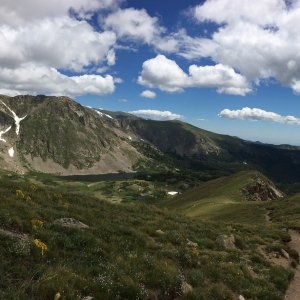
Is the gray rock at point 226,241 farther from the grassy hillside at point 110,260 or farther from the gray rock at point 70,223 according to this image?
the gray rock at point 70,223

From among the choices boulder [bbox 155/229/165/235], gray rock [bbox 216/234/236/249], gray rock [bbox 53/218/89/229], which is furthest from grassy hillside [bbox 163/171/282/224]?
gray rock [bbox 53/218/89/229]

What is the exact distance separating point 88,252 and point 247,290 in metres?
8.32

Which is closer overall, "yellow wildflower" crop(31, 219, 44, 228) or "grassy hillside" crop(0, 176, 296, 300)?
"grassy hillside" crop(0, 176, 296, 300)

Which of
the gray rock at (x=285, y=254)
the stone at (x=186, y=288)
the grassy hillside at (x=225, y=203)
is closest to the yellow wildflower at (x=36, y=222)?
the stone at (x=186, y=288)

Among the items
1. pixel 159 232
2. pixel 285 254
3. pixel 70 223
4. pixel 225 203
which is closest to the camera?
pixel 70 223

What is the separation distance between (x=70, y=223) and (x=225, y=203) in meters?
65.6

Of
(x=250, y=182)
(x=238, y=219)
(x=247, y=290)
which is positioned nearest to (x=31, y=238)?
(x=247, y=290)

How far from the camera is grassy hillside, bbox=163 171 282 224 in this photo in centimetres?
6719

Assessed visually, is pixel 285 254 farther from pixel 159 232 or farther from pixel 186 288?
pixel 186 288

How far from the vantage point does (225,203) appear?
8375 cm

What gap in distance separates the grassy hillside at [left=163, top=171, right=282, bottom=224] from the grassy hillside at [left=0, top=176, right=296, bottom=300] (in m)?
37.3

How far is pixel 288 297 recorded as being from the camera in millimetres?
21234

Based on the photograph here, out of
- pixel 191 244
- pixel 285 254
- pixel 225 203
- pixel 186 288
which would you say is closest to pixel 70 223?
pixel 186 288

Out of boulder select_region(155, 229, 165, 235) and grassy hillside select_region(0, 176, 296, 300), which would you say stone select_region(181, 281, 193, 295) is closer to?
grassy hillside select_region(0, 176, 296, 300)
